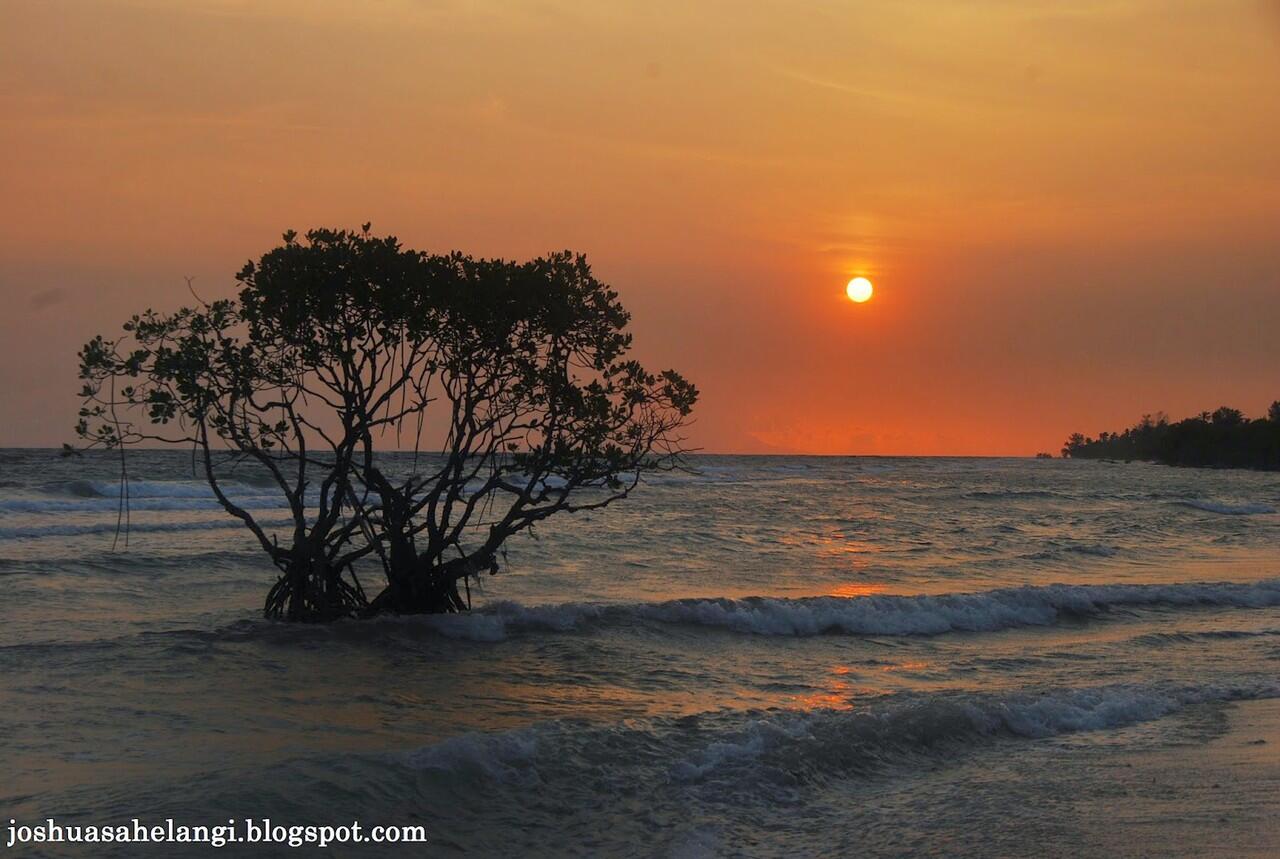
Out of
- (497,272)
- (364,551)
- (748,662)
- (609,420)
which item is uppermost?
(497,272)

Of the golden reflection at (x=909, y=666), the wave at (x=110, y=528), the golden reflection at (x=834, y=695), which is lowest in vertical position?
the golden reflection at (x=909, y=666)

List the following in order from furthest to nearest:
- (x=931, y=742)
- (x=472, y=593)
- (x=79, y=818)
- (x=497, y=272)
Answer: (x=472, y=593) < (x=497, y=272) < (x=931, y=742) < (x=79, y=818)

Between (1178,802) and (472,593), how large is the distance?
15920mm

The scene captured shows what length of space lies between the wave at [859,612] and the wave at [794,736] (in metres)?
6.31

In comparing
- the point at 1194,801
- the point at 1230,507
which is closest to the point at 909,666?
the point at 1194,801

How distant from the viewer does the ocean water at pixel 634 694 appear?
33.1 ft

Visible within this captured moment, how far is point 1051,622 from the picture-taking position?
2298cm

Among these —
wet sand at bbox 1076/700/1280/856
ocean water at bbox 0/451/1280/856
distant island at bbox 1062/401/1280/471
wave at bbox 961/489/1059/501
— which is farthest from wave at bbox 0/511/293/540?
distant island at bbox 1062/401/1280/471

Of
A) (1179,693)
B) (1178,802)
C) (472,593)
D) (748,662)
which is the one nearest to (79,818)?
(1178,802)

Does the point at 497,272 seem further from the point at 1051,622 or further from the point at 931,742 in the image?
the point at 1051,622

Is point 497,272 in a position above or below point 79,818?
above

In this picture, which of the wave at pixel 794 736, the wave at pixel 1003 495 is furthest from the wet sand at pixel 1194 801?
the wave at pixel 1003 495

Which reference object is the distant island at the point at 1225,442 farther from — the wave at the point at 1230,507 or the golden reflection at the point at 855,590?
the golden reflection at the point at 855,590

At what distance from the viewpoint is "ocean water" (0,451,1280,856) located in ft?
33.1
